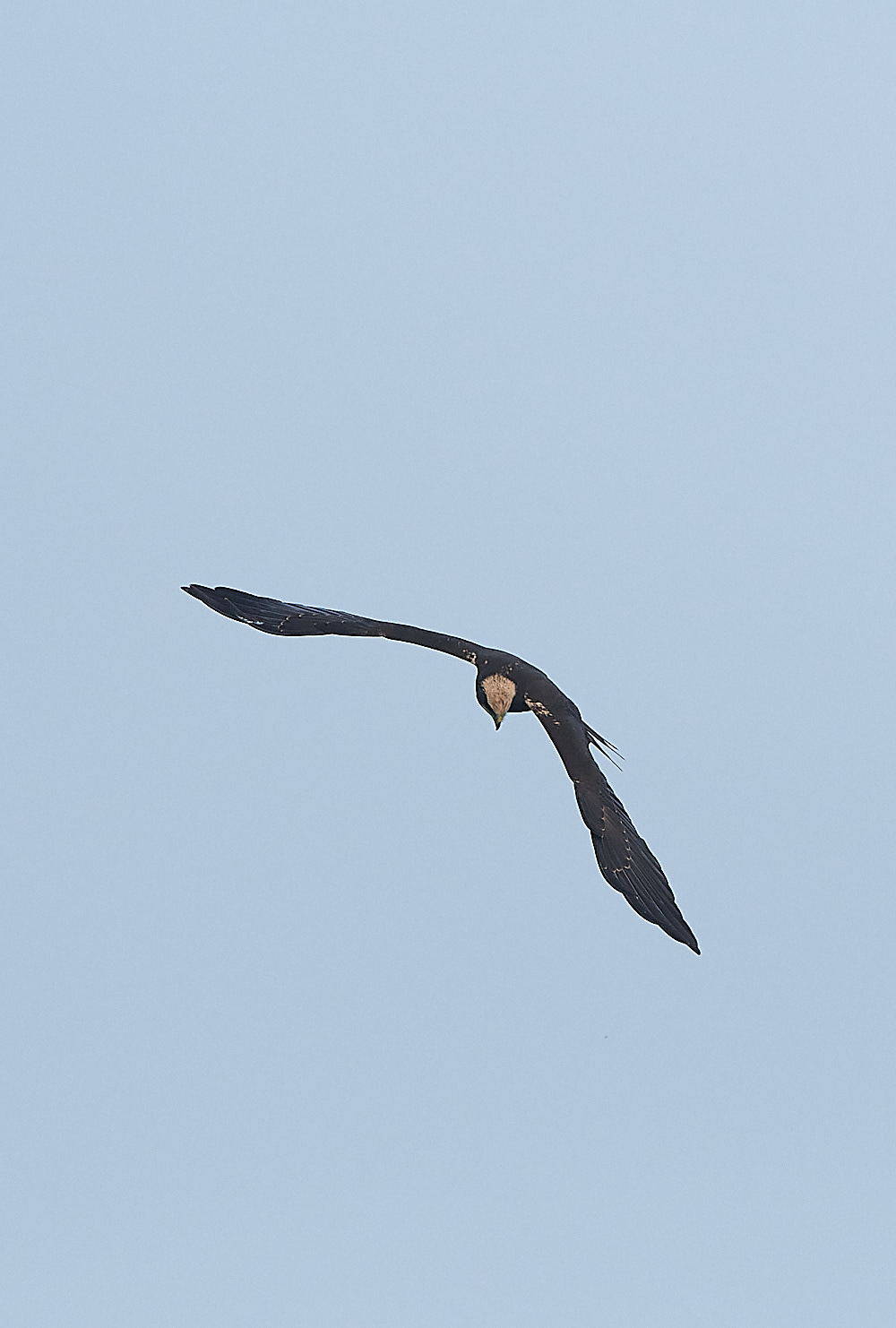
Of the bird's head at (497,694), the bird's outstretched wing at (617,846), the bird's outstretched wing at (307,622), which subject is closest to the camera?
the bird's outstretched wing at (617,846)

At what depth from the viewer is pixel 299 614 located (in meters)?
18.4

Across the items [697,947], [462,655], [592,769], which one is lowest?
[697,947]

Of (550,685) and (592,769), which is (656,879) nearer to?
(592,769)

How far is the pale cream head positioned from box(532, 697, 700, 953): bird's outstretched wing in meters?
1.03

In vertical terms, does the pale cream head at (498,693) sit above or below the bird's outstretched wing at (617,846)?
above

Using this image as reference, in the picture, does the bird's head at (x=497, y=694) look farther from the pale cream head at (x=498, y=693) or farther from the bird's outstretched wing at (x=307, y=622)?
the bird's outstretched wing at (x=307, y=622)

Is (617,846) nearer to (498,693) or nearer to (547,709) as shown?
(547,709)

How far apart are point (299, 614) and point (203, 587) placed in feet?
4.74

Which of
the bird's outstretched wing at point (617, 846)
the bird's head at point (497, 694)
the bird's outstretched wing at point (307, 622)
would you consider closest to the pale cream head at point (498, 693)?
the bird's head at point (497, 694)

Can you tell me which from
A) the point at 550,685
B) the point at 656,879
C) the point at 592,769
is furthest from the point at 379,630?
the point at 656,879

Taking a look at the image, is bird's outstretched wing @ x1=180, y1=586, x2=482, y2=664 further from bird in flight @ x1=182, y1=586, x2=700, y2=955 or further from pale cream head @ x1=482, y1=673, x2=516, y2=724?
pale cream head @ x1=482, y1=673, x2=516, y2=724

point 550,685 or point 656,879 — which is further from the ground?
point 550,685

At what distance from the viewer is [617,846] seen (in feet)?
49.7

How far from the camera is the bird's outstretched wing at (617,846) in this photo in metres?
14.8
